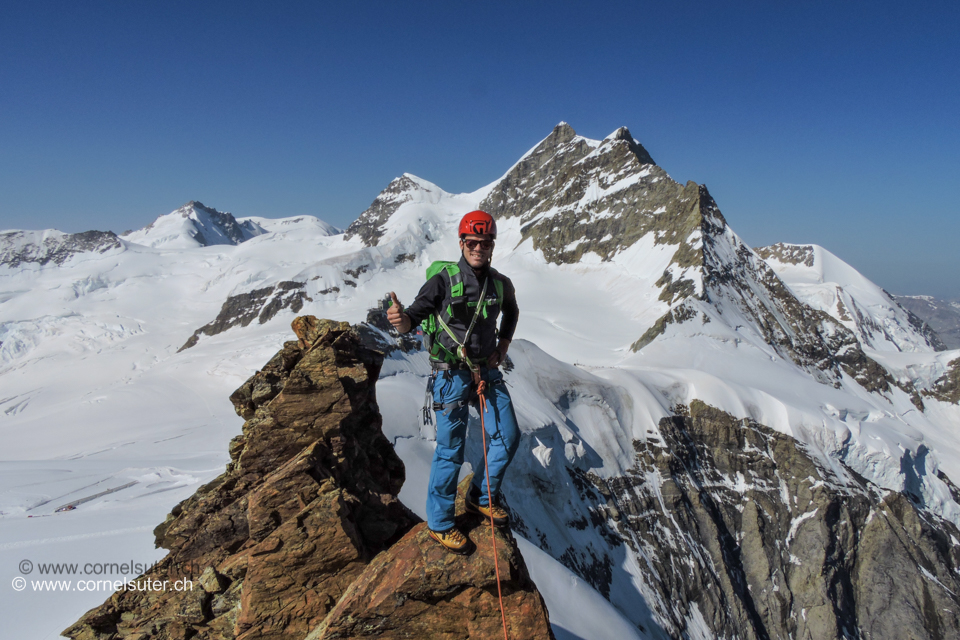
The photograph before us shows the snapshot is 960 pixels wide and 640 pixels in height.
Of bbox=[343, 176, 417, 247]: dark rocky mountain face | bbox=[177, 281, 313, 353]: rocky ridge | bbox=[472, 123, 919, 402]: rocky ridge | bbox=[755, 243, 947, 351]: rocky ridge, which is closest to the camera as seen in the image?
bbox=[472, 123, 919, 402]: rocky ridge

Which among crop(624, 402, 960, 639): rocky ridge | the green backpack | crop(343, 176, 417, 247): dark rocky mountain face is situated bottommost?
crop(624, 402, 960, 639): rocky ridge

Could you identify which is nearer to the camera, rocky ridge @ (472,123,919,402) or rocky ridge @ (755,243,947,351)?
rocky ridge @ (472,123,919,402)

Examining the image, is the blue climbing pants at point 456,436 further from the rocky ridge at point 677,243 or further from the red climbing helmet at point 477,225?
the rocky ridge at point 677,243

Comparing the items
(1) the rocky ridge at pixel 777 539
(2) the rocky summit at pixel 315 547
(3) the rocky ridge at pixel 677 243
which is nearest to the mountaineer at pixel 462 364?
(2) the rocky summit at pixel 315 547

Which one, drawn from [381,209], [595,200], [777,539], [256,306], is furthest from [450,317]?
[381,209]

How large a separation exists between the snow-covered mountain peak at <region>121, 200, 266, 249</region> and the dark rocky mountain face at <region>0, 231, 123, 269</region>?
62.7 feet

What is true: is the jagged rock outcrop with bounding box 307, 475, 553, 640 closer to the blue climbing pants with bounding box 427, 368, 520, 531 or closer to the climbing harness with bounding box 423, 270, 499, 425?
the blue climbing pants with bounding box 427, 368, 520, 531

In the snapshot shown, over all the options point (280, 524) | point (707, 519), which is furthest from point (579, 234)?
point (280, 524)

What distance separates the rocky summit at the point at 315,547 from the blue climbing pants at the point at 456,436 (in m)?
0.47

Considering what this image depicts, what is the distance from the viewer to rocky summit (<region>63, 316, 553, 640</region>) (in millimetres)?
4820

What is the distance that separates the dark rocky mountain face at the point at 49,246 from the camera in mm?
100188

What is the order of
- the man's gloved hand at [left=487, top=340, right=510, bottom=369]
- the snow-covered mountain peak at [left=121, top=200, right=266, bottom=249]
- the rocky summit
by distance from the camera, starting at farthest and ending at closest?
the snow-covered mountain peak at [left=121, top=200, right=266, bottom=249], the man's gloved hand at [left=487, top=340, right=510, bottom=369], the rocky summit

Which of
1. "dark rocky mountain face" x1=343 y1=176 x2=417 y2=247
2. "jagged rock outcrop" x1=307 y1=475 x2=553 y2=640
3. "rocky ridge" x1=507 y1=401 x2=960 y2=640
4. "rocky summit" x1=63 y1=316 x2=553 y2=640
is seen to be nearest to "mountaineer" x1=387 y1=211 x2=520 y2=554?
"jagged rock outcrop" x1=307 y1=475 x2=553 y2=640

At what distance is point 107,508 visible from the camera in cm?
1227
